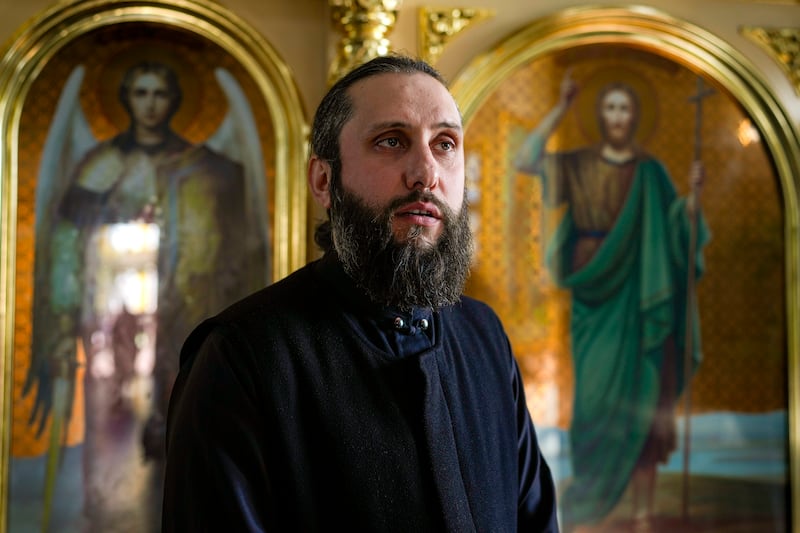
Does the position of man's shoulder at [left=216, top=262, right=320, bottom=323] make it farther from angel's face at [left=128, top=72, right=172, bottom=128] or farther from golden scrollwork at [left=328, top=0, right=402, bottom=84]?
angel's face at [left=128, top=72, right=172, bottom=128]

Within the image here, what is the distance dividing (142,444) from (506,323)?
1421 mm

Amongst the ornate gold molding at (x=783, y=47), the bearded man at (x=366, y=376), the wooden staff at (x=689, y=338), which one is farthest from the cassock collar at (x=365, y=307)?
the ornate gold molding at (x=783, y=47)

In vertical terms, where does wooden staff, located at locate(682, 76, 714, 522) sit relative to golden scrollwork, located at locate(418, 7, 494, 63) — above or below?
below

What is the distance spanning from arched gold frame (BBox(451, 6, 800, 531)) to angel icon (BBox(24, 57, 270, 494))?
0.92 m

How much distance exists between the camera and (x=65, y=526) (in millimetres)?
3018

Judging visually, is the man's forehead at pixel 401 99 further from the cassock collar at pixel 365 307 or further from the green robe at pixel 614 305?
the green robe at pixel 614 305

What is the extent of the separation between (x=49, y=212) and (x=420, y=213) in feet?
6.02

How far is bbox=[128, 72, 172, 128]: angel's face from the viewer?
3.14 m

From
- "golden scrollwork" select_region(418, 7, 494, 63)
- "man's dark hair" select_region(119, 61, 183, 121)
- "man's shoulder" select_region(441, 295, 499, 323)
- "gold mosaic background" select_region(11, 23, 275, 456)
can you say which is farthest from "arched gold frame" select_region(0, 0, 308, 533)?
"man's shoulder" select_region(441, 295, 499, 323)

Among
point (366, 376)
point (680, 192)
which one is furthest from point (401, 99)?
point (680, 192)

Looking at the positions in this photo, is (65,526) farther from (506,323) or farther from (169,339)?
(506,323)

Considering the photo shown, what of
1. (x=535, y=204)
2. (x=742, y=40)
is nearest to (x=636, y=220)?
(x=535, y=204)

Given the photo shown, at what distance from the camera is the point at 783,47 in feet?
11.8

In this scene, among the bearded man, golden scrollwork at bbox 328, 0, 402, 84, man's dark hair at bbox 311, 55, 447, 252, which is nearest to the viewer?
the bearded man
